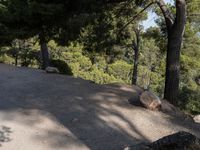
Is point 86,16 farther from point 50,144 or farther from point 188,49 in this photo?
point 188,49

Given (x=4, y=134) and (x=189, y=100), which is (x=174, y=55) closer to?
(x=4, y=134)

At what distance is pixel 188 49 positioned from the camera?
1085 inches

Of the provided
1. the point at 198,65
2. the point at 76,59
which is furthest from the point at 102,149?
the point at 76,59

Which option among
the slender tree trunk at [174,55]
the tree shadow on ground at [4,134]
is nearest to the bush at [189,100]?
the slender tree trunk at [174,55]

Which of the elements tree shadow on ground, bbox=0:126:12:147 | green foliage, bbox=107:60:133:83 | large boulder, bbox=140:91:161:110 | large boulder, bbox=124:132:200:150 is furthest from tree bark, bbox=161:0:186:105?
green foliage, bbox=107:60:133:83

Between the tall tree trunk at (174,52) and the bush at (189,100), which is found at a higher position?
the tall tree trunk at (174,52)

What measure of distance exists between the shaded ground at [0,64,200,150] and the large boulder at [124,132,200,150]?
101cm

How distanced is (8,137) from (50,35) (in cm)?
803

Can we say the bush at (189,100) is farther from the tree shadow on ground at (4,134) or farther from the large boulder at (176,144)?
the large boulder at (176,144)

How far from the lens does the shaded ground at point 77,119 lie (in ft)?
20.9

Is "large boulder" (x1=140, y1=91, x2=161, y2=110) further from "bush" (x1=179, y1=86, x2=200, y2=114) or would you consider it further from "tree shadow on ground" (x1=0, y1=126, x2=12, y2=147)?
"bush" (x1=179, y1=86, x2=200, y2=114)

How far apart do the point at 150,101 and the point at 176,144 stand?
127 inches

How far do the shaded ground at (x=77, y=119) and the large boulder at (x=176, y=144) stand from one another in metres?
1.01

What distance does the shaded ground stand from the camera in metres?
6.37
